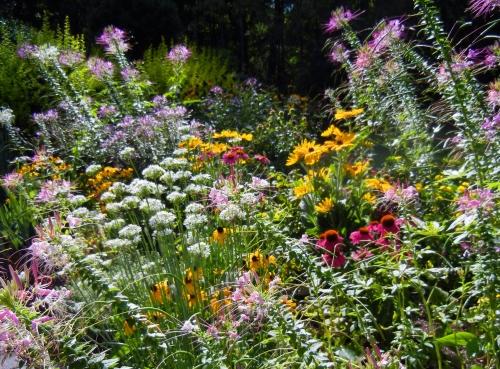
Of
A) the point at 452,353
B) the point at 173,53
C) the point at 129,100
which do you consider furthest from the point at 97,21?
→ the point at 452,353

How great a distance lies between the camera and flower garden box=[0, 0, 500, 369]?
5.60 ft

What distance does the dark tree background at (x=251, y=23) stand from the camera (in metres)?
11.0

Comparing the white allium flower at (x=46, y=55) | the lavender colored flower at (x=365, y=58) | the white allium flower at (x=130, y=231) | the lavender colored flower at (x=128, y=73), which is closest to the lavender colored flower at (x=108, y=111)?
the lavender colored flower at (x=128, y=73)

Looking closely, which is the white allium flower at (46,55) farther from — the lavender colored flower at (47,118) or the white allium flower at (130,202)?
the white allium flower at (130,202)

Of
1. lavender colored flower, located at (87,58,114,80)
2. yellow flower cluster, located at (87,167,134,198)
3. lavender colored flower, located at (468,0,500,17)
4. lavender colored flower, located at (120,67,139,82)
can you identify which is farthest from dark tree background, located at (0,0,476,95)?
lavender colored flower, located at (468,0,500,17)

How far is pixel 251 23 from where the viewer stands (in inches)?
560

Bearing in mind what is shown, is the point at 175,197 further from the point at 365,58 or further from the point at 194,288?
the point at 365,58

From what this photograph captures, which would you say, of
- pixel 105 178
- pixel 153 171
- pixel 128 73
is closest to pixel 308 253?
pixel 153 171

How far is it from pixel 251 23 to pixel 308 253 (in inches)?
502

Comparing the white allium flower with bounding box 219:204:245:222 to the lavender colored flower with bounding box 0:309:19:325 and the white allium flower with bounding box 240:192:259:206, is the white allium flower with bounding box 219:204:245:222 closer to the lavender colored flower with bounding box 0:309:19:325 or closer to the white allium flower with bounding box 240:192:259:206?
the white allium flower with bounding box 240:192:259:206

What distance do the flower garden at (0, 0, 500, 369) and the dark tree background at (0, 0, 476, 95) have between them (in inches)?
257

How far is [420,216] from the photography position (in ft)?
8.50

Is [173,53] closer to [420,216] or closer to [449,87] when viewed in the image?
[420,216]

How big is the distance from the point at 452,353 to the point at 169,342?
925 mm
